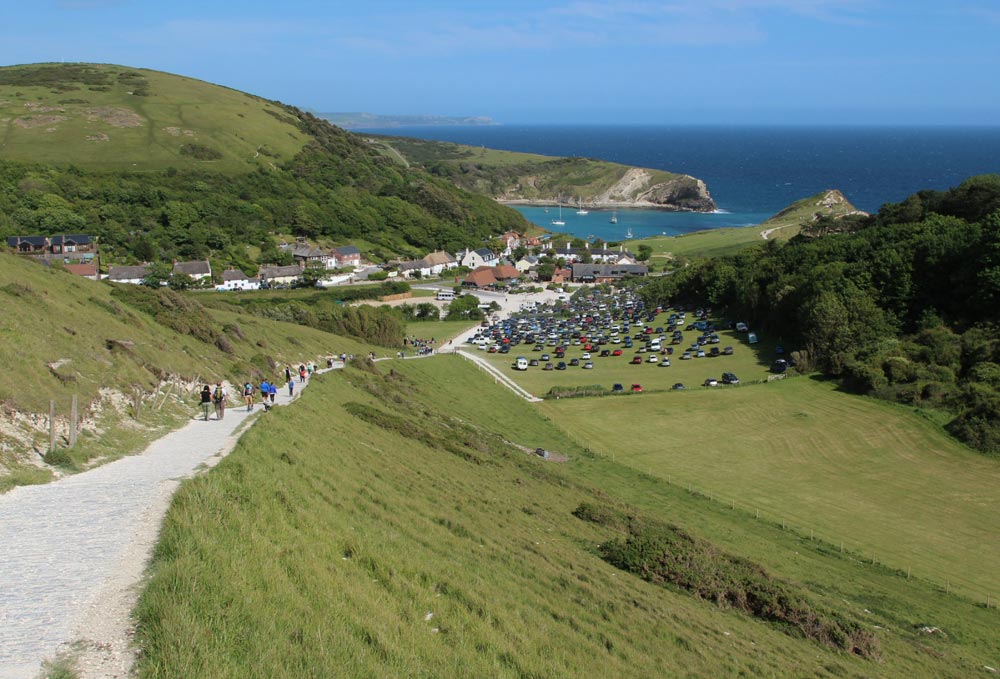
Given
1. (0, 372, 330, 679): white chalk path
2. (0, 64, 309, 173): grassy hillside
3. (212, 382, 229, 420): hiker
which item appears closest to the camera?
(0, 372, 330, 679): white chalk path

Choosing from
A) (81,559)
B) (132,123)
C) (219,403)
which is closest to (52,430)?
(81,559)

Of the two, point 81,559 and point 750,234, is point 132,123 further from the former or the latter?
point 81,559

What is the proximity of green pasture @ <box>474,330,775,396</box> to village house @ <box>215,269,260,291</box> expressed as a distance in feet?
140

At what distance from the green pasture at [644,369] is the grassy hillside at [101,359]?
20.4 meters

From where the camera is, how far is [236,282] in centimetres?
9281

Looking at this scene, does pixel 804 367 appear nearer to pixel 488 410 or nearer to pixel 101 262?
pixel 488 410

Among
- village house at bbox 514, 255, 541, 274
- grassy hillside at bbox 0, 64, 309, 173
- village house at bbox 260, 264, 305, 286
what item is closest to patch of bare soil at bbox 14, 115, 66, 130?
grassy hillside at bbox 0, 64, 309, 173

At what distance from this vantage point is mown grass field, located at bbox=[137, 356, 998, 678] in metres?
8.26

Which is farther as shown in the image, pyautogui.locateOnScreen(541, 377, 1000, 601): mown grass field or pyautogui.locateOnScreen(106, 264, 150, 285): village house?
pyautogui.locateOnScreen(106, 264, 150, 285): village house

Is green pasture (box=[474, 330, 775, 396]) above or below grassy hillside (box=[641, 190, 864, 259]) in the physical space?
below

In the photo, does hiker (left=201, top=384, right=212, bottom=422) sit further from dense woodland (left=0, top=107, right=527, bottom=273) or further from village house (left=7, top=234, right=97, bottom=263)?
dense woodland (left=0, top=107, right=527, bottom=273)

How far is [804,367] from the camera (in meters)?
49.5

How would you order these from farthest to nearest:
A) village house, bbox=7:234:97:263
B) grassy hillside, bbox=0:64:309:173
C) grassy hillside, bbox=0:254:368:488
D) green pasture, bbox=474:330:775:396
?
grassy hillside, bbox=0:64:309:173
village house, bbox=7:234:97:263
green pasture, bbox=474:330:775:396
grassy hillside, bbox=0:254:368:488

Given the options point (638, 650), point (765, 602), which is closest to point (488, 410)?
point (765, 602)
